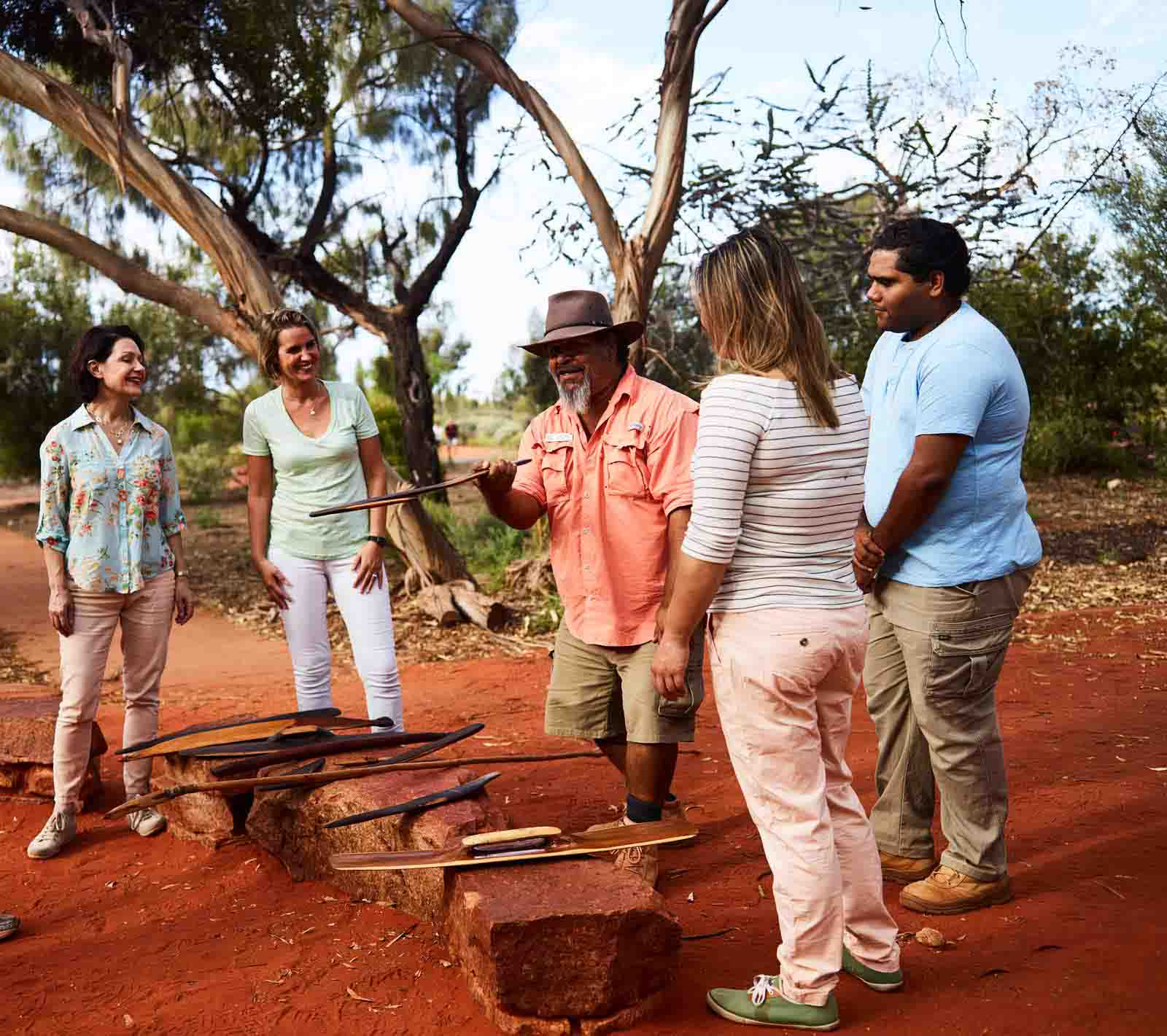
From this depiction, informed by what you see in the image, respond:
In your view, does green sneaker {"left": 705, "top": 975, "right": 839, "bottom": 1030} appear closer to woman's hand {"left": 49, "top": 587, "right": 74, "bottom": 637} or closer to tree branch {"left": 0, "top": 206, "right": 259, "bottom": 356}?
woman's hand {"left": 49, "top": 587, "right": 74, "bottom": 637}

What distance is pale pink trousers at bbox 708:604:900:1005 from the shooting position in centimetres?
268

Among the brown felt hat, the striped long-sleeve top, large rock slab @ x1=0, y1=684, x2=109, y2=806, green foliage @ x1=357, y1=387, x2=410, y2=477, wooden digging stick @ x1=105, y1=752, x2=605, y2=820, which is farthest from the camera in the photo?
green foliage @ x1=357, y1=387, x2=410, y2=477

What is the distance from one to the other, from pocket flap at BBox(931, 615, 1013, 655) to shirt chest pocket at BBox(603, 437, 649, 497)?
99 centimetres

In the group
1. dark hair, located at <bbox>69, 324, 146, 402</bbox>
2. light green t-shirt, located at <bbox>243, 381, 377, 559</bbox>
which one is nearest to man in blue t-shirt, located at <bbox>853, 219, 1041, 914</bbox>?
light green t-shirt, located at <bbox>243, 381, 377, 559</bbox>

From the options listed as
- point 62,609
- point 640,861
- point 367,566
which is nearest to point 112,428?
point 62,609

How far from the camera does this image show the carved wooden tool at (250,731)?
14.7ft

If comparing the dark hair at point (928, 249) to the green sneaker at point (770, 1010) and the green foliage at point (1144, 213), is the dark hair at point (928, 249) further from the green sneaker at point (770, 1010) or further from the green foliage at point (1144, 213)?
the green foliage at point (1144, 213)

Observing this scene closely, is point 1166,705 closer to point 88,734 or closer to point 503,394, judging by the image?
point 88,734

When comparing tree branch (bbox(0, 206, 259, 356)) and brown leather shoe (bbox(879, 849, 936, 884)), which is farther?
tree branch (bbox(0, 206, 259, 356))

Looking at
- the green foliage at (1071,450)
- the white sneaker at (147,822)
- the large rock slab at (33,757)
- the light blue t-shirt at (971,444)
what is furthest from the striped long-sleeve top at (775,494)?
the green foliage at (1071,450)

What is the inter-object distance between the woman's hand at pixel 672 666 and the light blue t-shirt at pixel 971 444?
0.98 metres

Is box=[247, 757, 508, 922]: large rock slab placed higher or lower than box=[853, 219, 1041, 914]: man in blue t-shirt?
lower

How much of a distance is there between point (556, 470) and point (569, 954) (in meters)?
1.56

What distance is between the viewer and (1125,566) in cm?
1041
